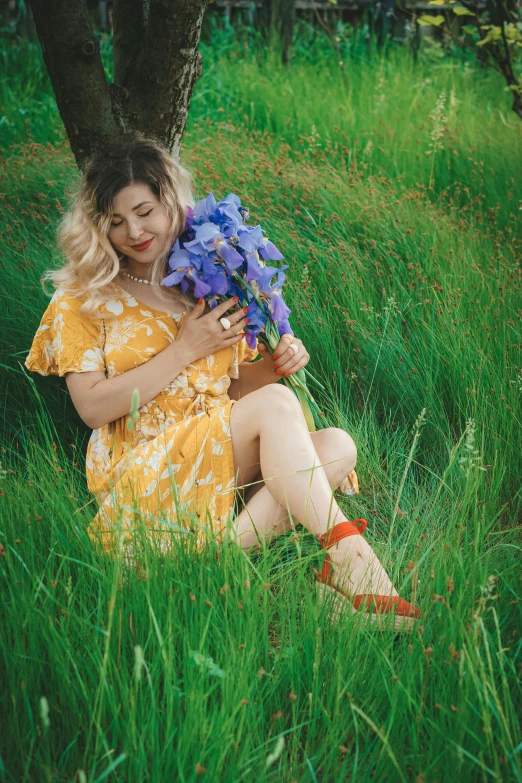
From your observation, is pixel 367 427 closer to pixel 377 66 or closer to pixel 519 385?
pixel 519 385

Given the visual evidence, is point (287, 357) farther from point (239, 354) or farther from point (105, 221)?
point (105, 221)

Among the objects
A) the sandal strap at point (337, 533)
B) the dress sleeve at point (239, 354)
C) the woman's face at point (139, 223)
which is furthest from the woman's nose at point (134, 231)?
the sandal strap at point (337, 533)

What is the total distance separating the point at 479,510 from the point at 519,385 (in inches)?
21.1

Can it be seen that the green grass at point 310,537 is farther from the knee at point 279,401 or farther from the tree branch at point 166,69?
the tree branch at point 166,69

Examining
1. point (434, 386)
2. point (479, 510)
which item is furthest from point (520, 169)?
point (479, 510)

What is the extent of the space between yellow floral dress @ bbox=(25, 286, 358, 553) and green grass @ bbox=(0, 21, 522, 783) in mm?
161

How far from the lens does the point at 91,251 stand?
85.1 inches

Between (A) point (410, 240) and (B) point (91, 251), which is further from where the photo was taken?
(A) point (410, 240)

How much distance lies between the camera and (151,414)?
2.25 m

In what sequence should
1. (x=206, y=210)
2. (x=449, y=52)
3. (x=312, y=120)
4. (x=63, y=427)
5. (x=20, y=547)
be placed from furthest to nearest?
(x=449, y=52)
(x=312, y=120)
(x=63, y=427)
(x=206, y=210)
(x=20, y=547)

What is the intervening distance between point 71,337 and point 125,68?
134 cm

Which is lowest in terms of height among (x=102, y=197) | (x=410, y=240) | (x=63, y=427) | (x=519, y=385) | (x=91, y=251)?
A: (x=63, y=427)

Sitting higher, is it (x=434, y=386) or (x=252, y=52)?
(x=252, y=52)

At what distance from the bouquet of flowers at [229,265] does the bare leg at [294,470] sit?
0.79ft
